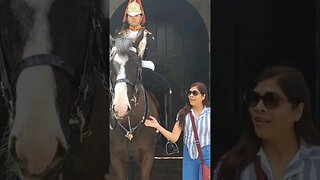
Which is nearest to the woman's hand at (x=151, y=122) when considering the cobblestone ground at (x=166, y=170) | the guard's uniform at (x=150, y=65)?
the guard's uniform at (x=150, y=65)

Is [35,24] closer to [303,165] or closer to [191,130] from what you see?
[303,165]

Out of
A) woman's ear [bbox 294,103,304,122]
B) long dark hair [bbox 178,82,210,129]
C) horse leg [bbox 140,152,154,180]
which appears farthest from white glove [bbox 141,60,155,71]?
woman's ear [bbox 294,103,304,122]

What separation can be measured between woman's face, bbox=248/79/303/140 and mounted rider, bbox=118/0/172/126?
11.4 ft

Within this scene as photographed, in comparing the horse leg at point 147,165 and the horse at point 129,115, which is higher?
the horse at point 129,115

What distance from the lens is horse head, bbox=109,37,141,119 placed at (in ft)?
18.9

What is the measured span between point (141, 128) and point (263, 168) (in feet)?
11.8

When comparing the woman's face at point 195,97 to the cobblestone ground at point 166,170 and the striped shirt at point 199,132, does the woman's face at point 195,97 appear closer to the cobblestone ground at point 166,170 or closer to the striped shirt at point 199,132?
the striped shirt at point 199,132

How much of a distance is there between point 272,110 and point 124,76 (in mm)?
3400

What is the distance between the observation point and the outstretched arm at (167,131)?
5809 mm

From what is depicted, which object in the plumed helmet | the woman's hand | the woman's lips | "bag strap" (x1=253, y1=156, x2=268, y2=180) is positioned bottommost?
"bag strap" (x1=253, y1=156, x2=268, y2=180)

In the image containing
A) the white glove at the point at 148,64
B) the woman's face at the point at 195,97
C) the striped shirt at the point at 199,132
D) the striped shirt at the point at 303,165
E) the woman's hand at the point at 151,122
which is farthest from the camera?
the woman's hand at the point at 151,122

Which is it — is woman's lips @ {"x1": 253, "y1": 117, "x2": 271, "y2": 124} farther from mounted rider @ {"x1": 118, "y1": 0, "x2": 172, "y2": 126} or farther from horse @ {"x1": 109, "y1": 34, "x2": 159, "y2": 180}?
mounted rider @ {"x1": 118, "y1": 0, "x2": 172, "y2": 126}

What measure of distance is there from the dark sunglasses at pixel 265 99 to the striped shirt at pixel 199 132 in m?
2.87

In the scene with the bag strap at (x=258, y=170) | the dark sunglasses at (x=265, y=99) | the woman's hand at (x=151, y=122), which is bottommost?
the bag strap at (x=258, y=170)
